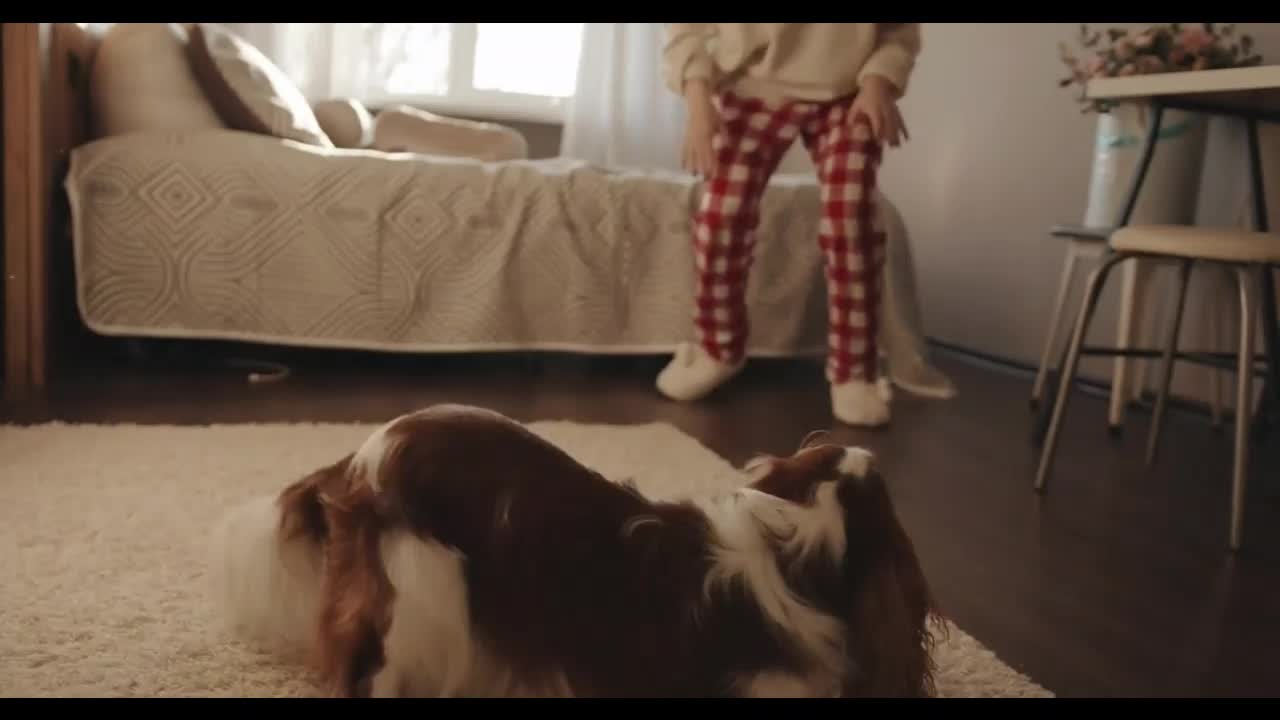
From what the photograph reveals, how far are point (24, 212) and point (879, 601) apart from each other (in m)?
1.64

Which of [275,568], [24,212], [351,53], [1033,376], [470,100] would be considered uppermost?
[351,53]

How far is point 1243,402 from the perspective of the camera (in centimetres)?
141

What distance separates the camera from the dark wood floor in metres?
1.06

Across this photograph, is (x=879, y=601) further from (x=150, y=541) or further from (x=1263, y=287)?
(x=1263, y=287)

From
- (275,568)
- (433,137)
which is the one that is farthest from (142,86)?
(275,568)

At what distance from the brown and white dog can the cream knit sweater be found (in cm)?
142

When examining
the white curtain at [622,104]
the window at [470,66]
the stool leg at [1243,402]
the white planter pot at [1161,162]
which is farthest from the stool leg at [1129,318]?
the window at [470,66]

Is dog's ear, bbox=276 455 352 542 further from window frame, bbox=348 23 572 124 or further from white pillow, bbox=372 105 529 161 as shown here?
window frame, bbox=348 23 572 124

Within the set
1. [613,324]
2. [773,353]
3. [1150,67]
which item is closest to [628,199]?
[613,324]

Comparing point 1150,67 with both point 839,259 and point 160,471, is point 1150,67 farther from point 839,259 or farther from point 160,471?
point 160,471

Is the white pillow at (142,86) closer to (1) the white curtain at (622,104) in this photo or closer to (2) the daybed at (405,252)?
(2) the daybed at (405,252)

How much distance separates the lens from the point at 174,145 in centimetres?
209

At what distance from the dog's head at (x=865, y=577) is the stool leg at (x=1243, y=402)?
796 millimetres

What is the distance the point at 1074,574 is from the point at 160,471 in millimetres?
1114
